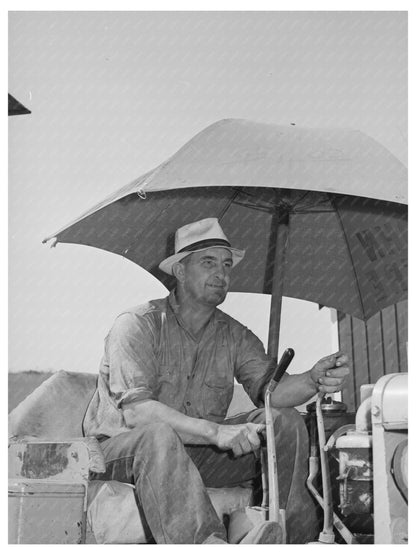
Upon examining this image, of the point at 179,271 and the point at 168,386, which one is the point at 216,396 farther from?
the point at 179,271

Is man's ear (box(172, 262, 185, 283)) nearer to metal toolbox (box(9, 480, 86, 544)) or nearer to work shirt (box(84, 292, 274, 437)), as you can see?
work shirt (box(84, 292, 274, 437))

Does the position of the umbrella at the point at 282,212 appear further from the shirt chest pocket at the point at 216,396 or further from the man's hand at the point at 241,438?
the man's hand at the point at 241,438

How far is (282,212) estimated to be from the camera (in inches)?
152

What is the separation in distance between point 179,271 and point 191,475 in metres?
1.34

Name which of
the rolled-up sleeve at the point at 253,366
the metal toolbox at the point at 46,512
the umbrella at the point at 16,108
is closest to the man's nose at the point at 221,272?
the rolled-up sleeve at the point at 253,366

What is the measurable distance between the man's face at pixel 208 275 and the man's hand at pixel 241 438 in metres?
0.87

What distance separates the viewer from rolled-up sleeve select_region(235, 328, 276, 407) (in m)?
3.43

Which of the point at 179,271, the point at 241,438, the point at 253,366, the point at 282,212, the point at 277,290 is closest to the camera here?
the point at 241,438

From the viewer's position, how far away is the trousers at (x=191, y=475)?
2369 mm

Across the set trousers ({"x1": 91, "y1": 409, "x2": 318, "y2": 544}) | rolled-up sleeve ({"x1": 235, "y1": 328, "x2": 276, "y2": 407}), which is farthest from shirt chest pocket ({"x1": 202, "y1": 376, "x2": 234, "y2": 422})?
trousers ({"x1": 91, "y1": 409, "x2": 318, "y2": 544})

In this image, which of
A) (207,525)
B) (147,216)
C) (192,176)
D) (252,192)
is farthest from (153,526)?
(252,192)

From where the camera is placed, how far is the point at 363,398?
2.49 meters

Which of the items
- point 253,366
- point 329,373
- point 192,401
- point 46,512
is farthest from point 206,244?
point 46,512
